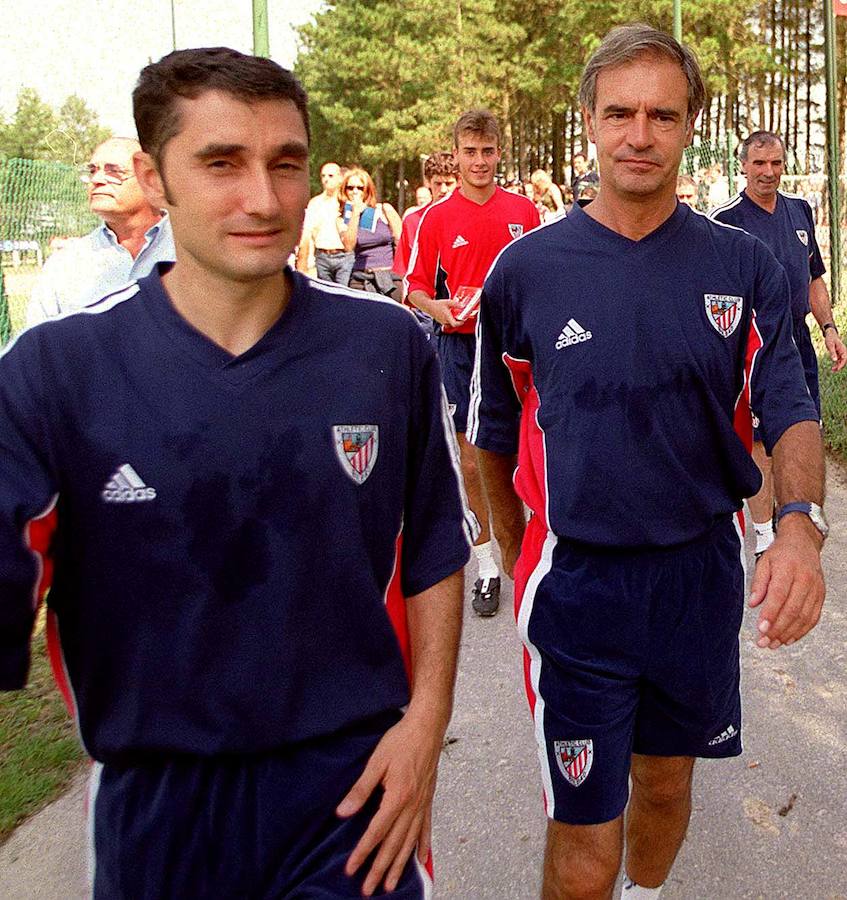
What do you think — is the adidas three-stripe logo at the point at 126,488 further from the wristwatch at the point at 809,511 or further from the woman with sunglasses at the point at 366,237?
the woman with sunglasses at the point at 366,237

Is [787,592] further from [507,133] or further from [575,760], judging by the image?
[507,133]

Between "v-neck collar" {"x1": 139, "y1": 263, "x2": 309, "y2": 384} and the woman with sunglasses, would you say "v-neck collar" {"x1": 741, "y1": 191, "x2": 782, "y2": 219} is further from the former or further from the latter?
"v-neck collar" {"x1": 139, "y1": 263, "x2": 309, "y2": 384}

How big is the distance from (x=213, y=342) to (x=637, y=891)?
1.96 metres

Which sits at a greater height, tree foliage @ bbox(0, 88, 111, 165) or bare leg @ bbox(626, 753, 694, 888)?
tree foliage @ bbox(0, 88, 111, 165)

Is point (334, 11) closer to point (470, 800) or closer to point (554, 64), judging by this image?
point (554, 64)

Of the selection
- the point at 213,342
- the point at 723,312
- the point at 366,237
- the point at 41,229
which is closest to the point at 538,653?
the point at 723,312

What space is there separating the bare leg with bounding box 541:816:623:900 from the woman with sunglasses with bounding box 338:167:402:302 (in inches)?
315

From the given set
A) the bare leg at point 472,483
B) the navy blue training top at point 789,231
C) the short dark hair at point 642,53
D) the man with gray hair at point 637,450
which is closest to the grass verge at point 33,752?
the man with gray hair at point 637,450

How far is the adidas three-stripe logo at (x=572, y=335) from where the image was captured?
2.54 meters

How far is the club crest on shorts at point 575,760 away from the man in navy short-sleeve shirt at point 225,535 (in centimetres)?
80

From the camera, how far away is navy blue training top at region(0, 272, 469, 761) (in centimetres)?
164

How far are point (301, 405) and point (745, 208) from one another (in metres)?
4.97

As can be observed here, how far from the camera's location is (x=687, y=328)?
2490 mm

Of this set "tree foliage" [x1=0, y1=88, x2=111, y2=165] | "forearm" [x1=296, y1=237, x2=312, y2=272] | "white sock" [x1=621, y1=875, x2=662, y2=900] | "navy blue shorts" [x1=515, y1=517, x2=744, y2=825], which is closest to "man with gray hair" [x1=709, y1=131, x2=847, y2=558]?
"white sock" [x1=621, y1=875, x2=662, y2=900]
